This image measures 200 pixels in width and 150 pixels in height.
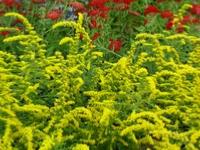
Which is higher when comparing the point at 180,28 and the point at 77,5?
the point at 77,5

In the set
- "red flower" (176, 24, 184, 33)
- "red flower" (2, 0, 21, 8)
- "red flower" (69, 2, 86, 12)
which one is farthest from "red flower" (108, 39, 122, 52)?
"red flower" (2, 0, 21, 8)

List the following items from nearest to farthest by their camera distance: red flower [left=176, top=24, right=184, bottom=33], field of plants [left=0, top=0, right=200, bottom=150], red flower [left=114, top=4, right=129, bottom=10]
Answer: field of plants [left=0, top=0, right=200, bottom=150] → red flower [left=176, top=24, right=184, bottom=33] → red flower [left=114, top=4, right=129, bottom=10]

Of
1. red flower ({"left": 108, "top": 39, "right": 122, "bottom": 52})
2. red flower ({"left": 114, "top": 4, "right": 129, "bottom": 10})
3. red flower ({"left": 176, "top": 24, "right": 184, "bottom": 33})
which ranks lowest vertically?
red flower ({"left": 108, "top": 39, "right": 122, "bottom": 52})

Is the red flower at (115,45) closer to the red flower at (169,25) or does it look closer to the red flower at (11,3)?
the red flower at (169,25)

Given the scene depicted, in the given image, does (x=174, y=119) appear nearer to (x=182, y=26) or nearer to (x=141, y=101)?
(x=141, y=101)

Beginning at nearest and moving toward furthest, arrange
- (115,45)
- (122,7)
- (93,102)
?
(93,102), (115,45), (122,7)

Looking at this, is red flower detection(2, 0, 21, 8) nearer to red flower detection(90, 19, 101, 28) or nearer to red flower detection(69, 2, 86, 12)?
red flower detection(69, 2, 86, 12)

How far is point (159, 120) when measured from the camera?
340cm

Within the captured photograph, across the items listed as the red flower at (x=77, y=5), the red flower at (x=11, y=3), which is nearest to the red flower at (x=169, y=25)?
the red flower at (x=77, y=5)

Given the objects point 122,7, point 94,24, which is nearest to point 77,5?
point 94,24

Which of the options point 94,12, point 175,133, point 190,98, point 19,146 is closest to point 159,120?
point 175,133

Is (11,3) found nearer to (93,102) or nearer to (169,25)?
(169,25)

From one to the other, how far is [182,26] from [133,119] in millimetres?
1965

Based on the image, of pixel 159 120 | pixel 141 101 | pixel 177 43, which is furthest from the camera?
pixel 177 43
